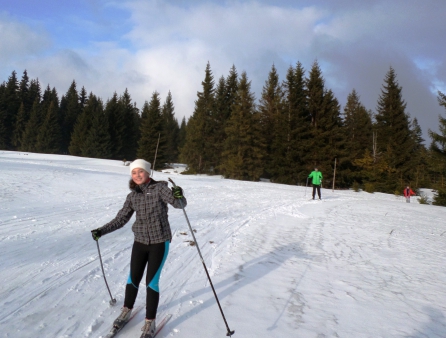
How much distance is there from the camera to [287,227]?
995cm

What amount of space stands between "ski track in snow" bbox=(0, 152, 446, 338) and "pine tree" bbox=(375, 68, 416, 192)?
25.6 m

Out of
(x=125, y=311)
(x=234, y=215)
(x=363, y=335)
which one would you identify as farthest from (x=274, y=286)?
(x=234, y=215)

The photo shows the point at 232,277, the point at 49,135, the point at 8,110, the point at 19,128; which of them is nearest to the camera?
the point at 232,277

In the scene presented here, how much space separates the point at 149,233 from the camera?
3266 mm

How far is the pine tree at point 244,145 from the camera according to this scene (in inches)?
1385

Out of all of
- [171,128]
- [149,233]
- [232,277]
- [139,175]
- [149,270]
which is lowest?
[232,277]

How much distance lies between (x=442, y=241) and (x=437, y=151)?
651 inches

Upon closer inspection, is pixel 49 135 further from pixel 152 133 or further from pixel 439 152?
pixel 439 152

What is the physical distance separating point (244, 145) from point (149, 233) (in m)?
32.9

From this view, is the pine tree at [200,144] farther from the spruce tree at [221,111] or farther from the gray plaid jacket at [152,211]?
the gray plaid jacket at [152,211]

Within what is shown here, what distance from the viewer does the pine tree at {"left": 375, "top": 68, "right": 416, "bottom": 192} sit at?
33.5 meters

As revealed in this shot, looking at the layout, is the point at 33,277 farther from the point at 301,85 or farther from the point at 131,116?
the point at 131,116

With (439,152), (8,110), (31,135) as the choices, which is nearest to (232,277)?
(439,152)

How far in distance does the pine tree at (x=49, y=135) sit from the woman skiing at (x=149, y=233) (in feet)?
197
